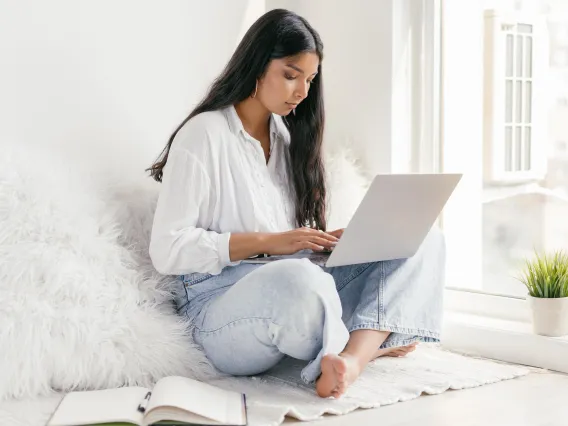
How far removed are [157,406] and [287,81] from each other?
3.11ft

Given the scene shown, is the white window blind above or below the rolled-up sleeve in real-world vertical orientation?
above

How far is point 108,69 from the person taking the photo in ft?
8.48

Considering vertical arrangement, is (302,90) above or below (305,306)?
above

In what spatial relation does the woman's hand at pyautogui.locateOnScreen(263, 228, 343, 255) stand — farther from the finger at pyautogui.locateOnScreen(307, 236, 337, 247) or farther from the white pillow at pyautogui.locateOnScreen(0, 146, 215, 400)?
the white pillow at pyautogui.locateOnScreen(0, 146, 215, 400)

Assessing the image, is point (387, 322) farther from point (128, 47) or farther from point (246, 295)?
point (128, 47)

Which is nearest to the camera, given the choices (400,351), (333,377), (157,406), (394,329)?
Result: (157,406)

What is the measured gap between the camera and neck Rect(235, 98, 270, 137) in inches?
89.4

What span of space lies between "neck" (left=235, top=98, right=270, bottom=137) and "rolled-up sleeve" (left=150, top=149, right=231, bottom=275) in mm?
247

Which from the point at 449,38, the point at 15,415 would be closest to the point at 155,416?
the point at 15,415

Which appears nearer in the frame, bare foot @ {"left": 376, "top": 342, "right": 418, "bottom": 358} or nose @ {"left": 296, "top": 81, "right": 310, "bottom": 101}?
nose @ {"left": 296, "top": 81, "right": 310, "bottom": 101}

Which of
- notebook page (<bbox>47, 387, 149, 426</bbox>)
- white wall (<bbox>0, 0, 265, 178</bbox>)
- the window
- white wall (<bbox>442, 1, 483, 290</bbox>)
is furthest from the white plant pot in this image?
white wall (<bbox>0, 0, 265, 178</bbox>)

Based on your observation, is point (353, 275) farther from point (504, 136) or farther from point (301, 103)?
point (504, 136)

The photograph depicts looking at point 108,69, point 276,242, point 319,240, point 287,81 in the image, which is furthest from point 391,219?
point 108,69

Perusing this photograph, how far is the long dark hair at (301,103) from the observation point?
2.17 metres
